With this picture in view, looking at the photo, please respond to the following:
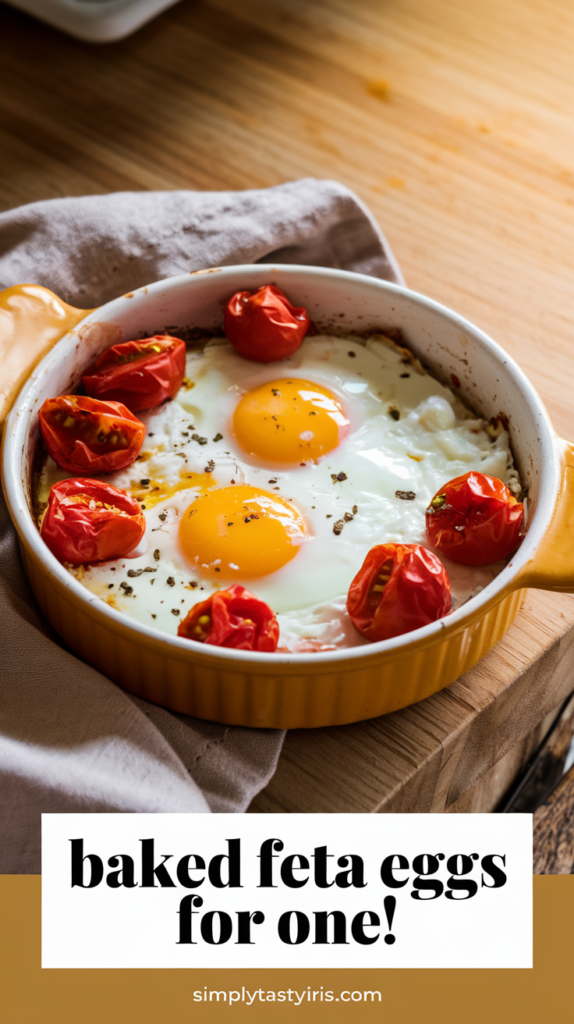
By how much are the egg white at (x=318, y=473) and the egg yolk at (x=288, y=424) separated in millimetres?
18

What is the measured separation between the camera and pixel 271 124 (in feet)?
7.70

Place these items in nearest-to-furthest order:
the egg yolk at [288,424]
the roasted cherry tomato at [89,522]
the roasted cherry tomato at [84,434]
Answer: the roasted cherry tomato at [89,522] → the roasted cherry tomato at [84,434] → the egg yolk at [288,424]

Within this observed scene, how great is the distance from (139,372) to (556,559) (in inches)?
27.7

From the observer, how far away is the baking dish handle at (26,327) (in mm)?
1505

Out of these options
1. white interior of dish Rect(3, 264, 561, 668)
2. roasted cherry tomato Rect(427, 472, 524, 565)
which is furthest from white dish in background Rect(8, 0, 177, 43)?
roasted cherry tomato Rect(427, 472, 524, 565)

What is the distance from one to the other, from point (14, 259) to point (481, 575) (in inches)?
38.4

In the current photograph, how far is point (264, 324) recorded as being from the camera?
1619 mm

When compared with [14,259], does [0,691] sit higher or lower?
lower

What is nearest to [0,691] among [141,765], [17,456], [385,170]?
[141,765]

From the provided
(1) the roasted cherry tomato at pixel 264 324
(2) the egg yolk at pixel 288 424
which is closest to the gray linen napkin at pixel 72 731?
(1) the roasted cherry tomato at pixel 264 324

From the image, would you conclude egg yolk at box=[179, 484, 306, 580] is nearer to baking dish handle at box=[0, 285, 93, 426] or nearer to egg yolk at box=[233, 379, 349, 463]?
egg yolk at box=[233, 379, 349, 463]

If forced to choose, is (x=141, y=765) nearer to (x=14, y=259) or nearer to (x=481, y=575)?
(x=481, y=575)

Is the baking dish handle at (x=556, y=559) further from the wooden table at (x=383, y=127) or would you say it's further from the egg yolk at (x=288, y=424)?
the egg yolk at (x=288, y=424)

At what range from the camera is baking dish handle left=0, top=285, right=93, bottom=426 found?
150 cm
